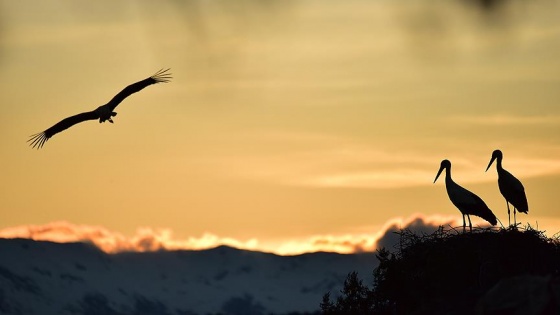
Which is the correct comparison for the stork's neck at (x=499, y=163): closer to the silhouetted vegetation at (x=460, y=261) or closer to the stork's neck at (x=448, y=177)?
the stork's neck at (x=448, y=177)

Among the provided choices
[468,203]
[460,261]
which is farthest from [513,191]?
[460,261]

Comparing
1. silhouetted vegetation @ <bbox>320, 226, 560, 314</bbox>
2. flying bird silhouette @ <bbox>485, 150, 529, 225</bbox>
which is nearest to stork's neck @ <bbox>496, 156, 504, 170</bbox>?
flying bird silhouette @ <bbox>485, 150, 529, 225</bbox>

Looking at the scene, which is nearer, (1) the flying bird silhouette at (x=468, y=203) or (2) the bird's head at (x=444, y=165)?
(1) the flying bird silhouette at (x=468, y=203)

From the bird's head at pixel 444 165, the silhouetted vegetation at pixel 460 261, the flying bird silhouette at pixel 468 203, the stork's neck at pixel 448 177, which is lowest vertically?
the silhouetted vegetation at pixel 460 261

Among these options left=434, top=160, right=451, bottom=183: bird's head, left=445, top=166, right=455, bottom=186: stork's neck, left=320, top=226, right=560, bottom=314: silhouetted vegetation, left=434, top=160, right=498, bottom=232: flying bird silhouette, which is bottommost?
left=320, top=226, right=560, bottom=314: silhouetted vegetation

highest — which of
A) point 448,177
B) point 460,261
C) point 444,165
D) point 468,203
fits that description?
point 444,165

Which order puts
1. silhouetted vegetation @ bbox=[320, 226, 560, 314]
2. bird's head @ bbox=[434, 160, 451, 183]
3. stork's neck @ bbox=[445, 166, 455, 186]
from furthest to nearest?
bird's head @ bbox=[434, 160, 451, 183] → stork's neck @ bbox=[445, 166, 455, 186] → silhouetted vegetation @ bbox=[320, 226, 560, 314]

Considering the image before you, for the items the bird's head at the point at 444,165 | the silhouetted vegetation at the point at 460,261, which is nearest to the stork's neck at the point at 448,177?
the bird's head at the point at 444,165

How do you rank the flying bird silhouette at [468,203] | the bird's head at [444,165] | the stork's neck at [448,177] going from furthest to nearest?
the bird's head at [444,165]
the stork's neck at [448,177]
the flying bird silhouette at [468,203]

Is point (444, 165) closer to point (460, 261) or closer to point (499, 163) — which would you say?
point (499, 163)

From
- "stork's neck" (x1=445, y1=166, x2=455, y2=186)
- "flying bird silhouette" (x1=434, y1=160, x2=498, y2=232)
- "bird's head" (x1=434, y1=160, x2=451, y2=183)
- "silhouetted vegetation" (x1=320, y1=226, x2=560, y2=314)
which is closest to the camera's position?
"silhouetted vegetation" (x1=320, y1=226, x2=560, y2=314)

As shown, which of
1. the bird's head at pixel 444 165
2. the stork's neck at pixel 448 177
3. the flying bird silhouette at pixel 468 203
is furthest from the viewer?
the bird's head at pixel 444 165

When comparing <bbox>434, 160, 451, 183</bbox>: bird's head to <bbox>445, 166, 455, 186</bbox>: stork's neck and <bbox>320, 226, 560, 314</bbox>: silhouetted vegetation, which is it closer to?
<bbox>445, 166, 455, 186</bbox>: stork's neck

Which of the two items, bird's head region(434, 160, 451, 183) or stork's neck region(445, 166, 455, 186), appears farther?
bird's head region(434, 160, 451, 183)
